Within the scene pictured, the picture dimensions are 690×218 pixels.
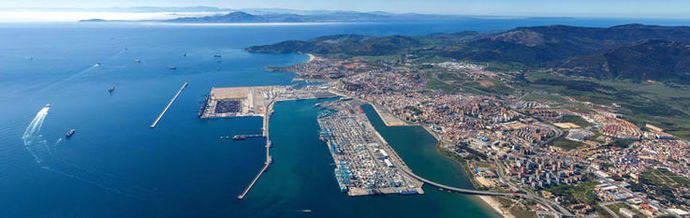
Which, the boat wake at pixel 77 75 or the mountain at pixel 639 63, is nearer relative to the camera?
the boat wake at pixel 77 75

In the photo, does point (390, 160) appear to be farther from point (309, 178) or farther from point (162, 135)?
point (162, 135)

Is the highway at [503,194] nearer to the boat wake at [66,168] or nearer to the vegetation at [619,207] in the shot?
the vegetation at [619,207]

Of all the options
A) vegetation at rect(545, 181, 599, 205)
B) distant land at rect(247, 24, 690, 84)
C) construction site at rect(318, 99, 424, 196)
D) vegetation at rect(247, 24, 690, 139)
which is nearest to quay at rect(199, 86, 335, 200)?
construction site at rect(318, 99, 424, 196)

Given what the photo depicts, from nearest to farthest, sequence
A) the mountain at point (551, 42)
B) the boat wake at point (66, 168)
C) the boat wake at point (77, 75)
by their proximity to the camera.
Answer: the boat wake at point (66, 168) < the boat wake at point (77, 75) < the mountain at point (551, 42)

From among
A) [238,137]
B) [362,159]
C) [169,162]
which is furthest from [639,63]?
[169,162]

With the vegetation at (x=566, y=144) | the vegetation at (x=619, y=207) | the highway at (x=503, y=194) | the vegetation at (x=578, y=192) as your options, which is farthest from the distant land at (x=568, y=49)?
the highway at (x=503, y=194)
